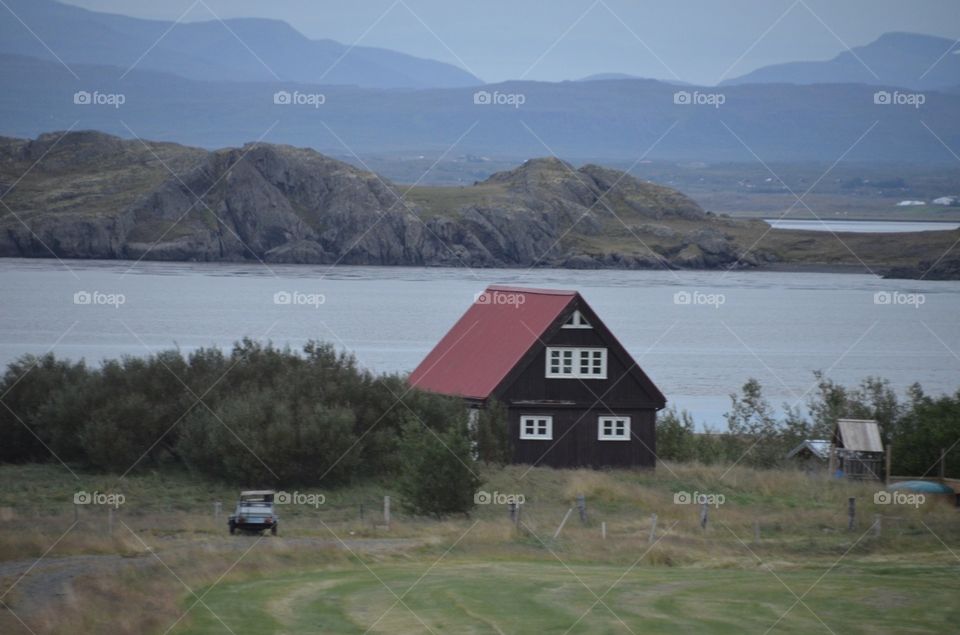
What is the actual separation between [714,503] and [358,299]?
114646mm

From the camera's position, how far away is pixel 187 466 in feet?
143

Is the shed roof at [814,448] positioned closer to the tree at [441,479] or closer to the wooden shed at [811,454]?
the wooden shed at [811,454]

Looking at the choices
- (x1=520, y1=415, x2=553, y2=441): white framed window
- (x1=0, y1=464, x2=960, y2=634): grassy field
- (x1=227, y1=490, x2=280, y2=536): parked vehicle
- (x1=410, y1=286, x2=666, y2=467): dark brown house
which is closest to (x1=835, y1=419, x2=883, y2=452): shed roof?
(x1=0, y1=464, x2=960, y2=634): grassy field

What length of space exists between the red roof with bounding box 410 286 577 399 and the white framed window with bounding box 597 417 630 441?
3.62m

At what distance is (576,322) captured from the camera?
47.0 m

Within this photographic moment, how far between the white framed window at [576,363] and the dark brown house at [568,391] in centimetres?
3

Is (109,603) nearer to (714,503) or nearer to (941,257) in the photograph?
(714,503)

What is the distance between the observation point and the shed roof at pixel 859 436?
4916 cm

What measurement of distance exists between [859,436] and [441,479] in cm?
2015

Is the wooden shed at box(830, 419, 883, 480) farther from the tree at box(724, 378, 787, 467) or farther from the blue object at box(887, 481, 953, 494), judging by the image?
the tree at box(724, 378, 787, 467)

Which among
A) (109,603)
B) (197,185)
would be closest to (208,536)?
(109,603)

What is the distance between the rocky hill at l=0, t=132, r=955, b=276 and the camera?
171 m

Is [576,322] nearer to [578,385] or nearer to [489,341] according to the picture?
[578,385]

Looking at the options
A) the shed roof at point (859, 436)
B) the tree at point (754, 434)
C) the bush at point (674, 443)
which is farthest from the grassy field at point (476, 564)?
the tree at point (754, 434)
